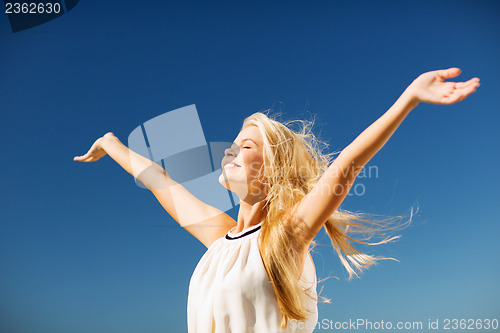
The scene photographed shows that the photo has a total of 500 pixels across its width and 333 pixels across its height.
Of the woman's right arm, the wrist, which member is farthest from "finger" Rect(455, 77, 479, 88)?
the woman's right arm

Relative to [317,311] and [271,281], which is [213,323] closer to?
[271,281]

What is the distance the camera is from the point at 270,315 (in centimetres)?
182

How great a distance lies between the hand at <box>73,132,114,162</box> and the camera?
9.39 ft

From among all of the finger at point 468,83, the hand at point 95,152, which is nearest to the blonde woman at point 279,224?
the finger at point 468,83

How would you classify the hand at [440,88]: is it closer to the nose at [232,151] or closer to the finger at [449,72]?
the finger at [449,72]

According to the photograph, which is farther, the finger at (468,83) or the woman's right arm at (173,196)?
the woman's right arm at (173,196)

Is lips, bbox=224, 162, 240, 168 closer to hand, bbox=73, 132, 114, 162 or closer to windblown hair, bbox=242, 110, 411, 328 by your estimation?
windblown hair, bbox=242, 110, 411, 328

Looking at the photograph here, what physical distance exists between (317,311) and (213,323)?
1.80 feet

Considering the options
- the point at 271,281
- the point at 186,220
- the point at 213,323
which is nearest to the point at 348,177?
the point at 271,281

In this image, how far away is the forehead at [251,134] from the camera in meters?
2.17

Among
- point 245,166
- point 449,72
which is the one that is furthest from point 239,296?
point 449,72

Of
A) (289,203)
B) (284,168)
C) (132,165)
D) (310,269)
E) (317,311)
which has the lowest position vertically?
(317,311)

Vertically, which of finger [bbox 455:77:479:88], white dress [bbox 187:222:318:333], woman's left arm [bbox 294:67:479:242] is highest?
finger [bbox 455:77:479:88]

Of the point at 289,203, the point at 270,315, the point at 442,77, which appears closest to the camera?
the point at 442,77
